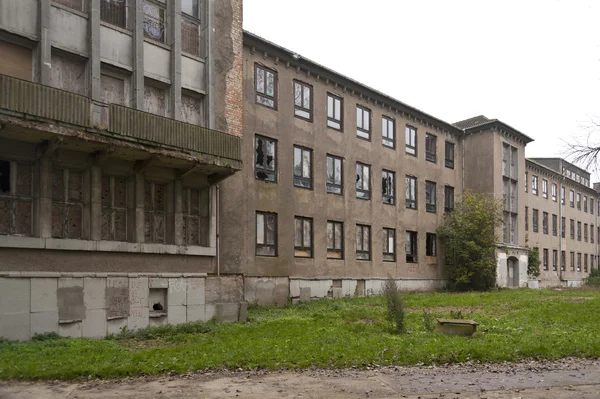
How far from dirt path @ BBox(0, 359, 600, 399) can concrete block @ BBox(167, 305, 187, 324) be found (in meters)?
8.32

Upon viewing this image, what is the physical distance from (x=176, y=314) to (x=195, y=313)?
844 mm

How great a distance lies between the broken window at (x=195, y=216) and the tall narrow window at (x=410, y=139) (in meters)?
19.0

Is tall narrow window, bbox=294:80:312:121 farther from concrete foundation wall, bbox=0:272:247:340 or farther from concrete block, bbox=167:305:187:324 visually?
concrete block, bbox=167:305:187:324

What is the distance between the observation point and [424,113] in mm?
36625

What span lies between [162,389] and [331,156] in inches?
857

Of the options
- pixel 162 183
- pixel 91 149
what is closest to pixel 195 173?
pixel 162 183

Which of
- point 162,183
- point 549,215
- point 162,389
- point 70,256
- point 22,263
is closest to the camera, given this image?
point 162,389

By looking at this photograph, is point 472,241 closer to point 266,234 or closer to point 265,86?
point 266,234

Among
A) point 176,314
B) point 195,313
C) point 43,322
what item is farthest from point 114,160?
point 195,313

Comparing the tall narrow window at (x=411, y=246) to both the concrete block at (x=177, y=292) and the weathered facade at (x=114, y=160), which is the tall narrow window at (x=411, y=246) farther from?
the concrete block at (x=177, y=292)

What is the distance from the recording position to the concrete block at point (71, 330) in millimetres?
15430

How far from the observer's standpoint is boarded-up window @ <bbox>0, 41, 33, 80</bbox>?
15070mm

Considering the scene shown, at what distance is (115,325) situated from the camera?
1673 centimetres

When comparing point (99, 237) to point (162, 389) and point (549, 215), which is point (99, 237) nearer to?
point (162, 389)
